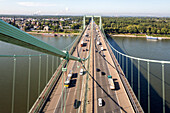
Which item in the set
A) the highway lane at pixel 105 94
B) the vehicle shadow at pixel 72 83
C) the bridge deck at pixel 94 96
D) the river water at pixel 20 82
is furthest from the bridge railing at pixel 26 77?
the highway lane at pixel 105 94

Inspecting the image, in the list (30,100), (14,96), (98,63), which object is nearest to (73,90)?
(30,100)

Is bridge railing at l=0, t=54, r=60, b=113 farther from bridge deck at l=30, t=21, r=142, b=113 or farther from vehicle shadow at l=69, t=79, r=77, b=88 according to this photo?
vehicle shadow at l=69, t=79, r=77, b=88

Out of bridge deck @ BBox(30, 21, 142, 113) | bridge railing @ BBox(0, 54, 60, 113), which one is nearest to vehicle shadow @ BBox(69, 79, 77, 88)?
bridge deck @ BBox(30, 21, 142, 113)

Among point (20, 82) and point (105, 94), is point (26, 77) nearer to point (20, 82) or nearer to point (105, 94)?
point (20, 82)

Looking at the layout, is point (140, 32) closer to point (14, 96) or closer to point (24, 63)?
point (24, 63)

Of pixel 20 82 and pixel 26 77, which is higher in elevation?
pixel 26 77

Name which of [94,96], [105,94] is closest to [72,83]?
[94,96]

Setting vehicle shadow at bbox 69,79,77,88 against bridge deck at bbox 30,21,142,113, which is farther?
vehicle shadow at bbox 69,79,77,88

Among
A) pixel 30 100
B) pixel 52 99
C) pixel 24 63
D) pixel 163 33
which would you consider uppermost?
pixel 163 33

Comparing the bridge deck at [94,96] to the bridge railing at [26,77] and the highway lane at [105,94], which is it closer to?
the highway lane at [105,94]

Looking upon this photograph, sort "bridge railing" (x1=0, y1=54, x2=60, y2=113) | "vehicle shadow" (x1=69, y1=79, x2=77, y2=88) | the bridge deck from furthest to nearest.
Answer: "vehicle shadow" (x1=69, y1=79, x2=77, y2=88) → "bridge railing" (x1=0, y1=54, x2=60, y2=113) → the bridge deck

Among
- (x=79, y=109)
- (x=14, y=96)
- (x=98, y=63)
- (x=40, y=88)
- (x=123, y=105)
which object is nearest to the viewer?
(x=79, y=109)
